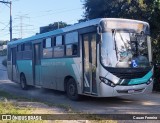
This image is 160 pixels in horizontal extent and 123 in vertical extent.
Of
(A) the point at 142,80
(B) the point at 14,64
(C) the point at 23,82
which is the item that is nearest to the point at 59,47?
(A) the point at 142,80

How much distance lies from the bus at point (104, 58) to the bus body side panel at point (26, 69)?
3.52m

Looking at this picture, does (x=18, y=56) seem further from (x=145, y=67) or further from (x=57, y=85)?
(x=145, y=67)

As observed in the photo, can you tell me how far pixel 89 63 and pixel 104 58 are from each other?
0.93 metres

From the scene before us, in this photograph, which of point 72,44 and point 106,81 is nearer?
point 106,81

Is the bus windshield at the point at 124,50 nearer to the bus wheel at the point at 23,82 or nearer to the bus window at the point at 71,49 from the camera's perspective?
the bus window at the point at 71,49

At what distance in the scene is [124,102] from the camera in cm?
1300

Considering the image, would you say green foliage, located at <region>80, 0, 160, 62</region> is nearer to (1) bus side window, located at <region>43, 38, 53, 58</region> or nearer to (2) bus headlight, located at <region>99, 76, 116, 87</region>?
(1) bus side window, located at <region>43, 38, 53, 58</region>

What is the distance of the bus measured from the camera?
1180 cm

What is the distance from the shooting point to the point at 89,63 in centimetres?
1255

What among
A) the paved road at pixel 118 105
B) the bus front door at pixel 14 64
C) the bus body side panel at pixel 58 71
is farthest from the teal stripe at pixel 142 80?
the bus front door at pixel 14 64

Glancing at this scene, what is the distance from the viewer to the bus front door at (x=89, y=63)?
40.2 ft

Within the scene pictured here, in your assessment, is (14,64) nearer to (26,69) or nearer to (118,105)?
(26,69)

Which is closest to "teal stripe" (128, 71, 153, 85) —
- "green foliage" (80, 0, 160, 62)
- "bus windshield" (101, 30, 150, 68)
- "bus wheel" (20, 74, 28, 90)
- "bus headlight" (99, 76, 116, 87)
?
"bus windshield" (101, 30, 150, 68)

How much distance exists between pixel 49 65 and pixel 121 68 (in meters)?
4.85
